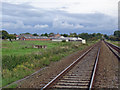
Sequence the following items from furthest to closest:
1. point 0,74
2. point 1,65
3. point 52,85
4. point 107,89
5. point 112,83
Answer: point 1,65 < point 0,74 < point 112,83 < point 52,85 < point 107,89

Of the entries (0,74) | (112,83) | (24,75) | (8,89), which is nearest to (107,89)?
(112,83)

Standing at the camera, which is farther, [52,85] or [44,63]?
[44,63]

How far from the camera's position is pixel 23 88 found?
8.19 metres

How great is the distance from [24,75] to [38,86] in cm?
304

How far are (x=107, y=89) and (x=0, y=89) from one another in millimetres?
4926

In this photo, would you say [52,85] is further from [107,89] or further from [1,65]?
[1,65]

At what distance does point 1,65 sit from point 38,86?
593 cm

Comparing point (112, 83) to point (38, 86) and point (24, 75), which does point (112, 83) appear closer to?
point (38, 86)

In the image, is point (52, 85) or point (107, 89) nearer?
point (107, 89)

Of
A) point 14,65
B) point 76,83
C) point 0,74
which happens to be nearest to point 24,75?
point 0,74

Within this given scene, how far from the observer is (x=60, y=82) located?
890 centimetres

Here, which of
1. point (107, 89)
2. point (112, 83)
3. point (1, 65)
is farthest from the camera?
point (1, 65)

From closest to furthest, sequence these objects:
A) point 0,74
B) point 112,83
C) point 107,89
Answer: point 107,89 < point 112,83 < point 0,74

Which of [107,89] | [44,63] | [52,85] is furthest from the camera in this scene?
[44,63]
